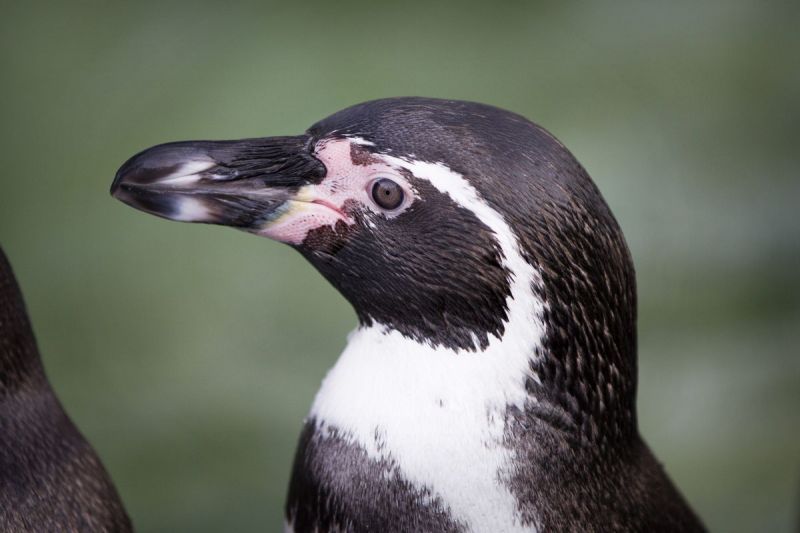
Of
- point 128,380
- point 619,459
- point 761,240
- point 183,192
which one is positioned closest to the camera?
point 183,192

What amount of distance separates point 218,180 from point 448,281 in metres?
0.27

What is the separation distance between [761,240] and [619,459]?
1427 millimetres

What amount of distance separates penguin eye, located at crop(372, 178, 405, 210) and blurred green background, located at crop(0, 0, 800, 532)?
4.18 feet

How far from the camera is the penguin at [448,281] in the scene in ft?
3.70

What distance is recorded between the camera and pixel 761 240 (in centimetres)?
253

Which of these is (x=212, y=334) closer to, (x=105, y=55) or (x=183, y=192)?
(x=105, y=55)

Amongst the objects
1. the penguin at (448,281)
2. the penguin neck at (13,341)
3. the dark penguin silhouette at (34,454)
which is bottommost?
the dark penguin silhouette at (34,454)

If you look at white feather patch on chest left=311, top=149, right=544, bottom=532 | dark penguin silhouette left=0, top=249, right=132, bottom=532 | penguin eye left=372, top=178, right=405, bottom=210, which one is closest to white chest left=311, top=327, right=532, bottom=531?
white feather patch on chest left=311, top=149, right=544, bottom=532

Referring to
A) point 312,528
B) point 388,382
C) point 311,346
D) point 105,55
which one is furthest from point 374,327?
point 105,55

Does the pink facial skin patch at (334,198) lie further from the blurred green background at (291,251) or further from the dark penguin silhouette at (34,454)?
the blurred green background at (291,251)

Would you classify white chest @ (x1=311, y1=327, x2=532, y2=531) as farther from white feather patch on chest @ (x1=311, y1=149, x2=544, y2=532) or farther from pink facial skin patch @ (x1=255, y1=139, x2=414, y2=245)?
pink facial skin patch @ (x1=255, y1=139, x2=414, y2=245)

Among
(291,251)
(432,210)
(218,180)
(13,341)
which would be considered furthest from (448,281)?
(291,251)

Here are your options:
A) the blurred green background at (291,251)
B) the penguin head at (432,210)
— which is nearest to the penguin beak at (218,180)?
the penguin head at (432,210)

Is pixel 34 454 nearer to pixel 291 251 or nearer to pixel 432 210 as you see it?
pixel 432 210
